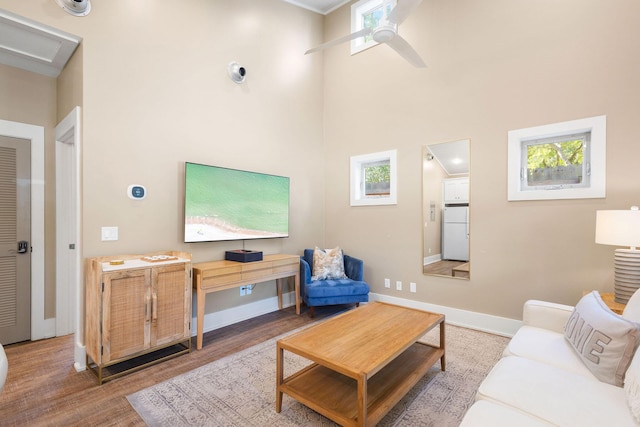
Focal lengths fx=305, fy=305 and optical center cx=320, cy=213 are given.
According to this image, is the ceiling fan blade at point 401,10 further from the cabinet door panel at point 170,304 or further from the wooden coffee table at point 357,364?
the cabinet door panel at point 170,304

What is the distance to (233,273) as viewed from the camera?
3227 mm

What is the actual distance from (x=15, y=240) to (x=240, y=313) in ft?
7.78

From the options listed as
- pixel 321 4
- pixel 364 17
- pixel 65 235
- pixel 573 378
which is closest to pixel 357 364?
pixel 573 378

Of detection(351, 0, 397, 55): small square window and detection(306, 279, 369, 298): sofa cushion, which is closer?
detection(306, 279, 369, 298): sofa cushion

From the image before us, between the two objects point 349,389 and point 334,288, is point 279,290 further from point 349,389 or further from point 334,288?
A: point 349,389

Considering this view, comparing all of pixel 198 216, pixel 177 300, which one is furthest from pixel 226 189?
pixel 177 300

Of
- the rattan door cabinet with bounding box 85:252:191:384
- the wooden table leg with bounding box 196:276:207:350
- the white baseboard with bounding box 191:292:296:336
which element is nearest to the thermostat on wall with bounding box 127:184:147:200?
the rattan door cabinet with bounding box 85:252:191:384

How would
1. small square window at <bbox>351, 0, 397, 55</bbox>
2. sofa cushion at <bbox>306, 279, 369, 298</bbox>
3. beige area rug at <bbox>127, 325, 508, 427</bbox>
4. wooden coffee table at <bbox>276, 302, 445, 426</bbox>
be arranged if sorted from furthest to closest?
small square window at <bbox>351, 0, 397, 55</bbox> < sofa cushion at <bbox>306, 279, 369, 298</bbox> < beige area rug at <bbox>127, 325, 508, 427</bbox> < wooden coffee table at <bbox>276, 302, 445, 426</bbox>

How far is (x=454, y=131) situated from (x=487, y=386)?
295 cm

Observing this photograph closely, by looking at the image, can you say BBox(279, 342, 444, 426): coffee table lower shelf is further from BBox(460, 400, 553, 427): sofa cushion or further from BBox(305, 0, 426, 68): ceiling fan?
BBox(305, 0, 426, 68): ceiling fan

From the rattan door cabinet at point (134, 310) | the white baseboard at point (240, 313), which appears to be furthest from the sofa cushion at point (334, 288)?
the rattan door cabinet at point (134, 310)

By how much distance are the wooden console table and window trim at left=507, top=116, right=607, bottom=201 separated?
2654 mm

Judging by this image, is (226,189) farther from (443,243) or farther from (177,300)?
(443,243)

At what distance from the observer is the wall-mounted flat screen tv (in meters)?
3.21
